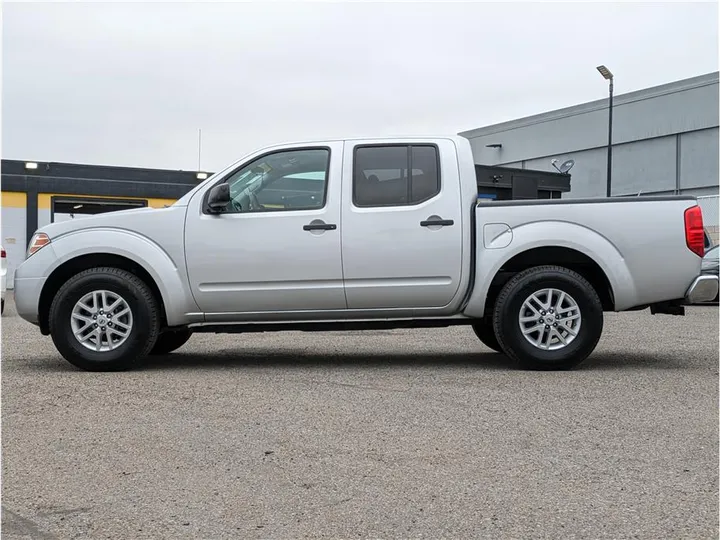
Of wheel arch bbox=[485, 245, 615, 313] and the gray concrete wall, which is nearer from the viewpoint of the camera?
wheel arch bbox=[485, 245, 615, 313]

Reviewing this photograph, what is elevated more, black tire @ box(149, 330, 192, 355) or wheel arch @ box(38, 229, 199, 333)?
wheel arch @ box(38, 229, 199, 333)

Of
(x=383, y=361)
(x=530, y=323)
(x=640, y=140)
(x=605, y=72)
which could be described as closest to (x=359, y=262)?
(x=383, y=361)

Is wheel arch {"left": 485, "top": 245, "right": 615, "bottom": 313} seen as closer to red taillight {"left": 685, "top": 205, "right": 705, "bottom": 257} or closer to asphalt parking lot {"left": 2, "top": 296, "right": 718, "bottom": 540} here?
asphalt parking lot {"left": 2, "top": 296, "right": 718, "bottom": 540}

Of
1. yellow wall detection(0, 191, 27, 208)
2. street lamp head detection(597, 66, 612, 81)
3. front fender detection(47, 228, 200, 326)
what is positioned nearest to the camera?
front fender detection(47, 228, 200, 326)

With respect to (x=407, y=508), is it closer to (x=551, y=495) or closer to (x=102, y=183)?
(x=551, y=495)

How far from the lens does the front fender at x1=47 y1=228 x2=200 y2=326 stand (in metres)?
7.59

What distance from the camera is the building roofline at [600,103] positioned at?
45875 millimetres

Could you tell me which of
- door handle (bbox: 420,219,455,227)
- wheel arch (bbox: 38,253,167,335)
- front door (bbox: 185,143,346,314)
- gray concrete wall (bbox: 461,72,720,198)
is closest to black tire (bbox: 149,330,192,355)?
wheel arch (bbox: 38,253,167,335)

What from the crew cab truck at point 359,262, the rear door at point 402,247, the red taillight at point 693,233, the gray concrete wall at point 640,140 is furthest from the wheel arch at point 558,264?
the gray concrete wall at point 640,140

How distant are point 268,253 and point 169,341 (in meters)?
1.95

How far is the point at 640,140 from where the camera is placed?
48.7 m

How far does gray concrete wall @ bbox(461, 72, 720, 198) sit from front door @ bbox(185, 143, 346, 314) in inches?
1576

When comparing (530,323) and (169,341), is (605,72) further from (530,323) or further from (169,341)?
(530,323)

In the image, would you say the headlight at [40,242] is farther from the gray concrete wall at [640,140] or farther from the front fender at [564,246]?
the gray concrete wall at [640,140]
